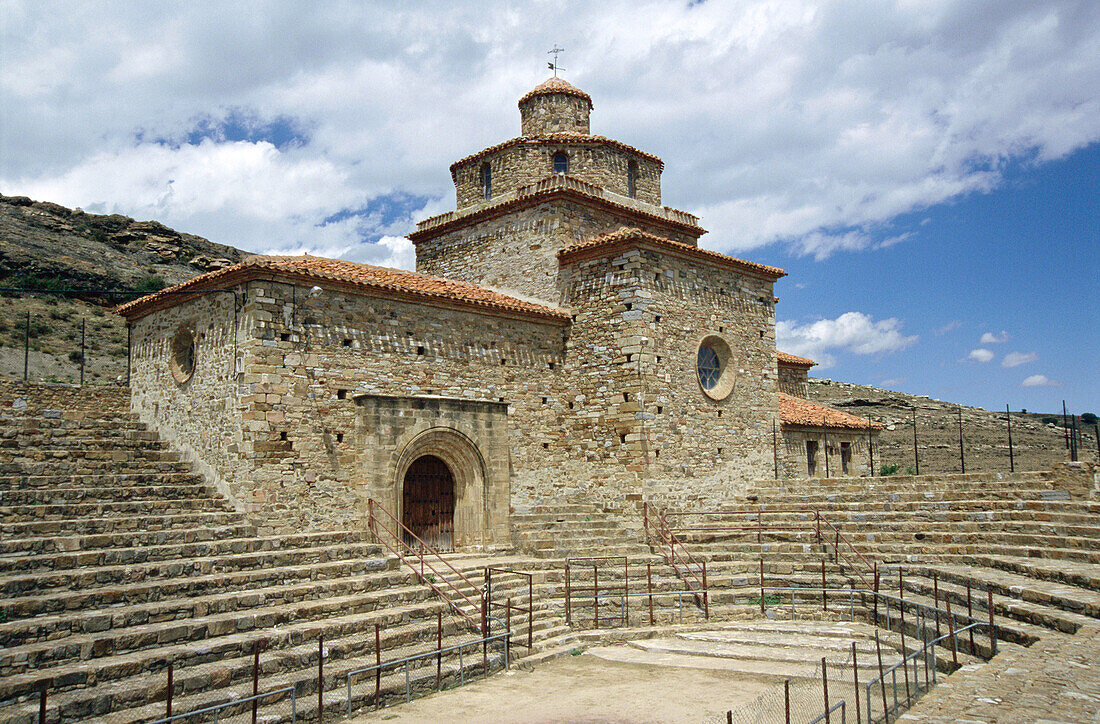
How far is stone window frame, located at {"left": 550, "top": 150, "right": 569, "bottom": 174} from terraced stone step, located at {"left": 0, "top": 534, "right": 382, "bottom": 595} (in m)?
13.2

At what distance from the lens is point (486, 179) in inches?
948

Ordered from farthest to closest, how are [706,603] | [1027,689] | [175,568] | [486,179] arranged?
[486,179]
[706,603]
[175,568]
[1027,689]

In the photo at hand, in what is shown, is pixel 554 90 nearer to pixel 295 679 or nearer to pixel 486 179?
pixel 486 179

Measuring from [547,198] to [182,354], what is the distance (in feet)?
32.2

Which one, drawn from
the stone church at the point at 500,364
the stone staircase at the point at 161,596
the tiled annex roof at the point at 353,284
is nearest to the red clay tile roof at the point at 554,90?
→ the stone church at the point at 500,364

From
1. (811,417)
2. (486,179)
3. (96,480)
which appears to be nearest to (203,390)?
(96,480)

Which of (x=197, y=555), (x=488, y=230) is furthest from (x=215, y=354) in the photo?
(x=488, y=230)

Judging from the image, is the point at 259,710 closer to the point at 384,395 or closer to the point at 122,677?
the point at 122,677

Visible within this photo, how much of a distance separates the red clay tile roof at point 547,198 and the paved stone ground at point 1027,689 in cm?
1518

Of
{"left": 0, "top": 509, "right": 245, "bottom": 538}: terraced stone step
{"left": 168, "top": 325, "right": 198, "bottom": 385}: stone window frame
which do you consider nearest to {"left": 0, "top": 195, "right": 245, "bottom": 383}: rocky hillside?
{"left": 168, "top": 325, "right": 198, "bottom": 385}: stone window frame

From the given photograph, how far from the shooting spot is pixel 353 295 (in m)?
16.3

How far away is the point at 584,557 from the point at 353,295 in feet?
23.4

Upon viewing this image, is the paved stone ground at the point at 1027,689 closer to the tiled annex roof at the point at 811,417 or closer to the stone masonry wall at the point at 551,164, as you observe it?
the tiled annex roof at the point at 811,417

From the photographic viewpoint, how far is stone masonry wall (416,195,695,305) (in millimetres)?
21203
